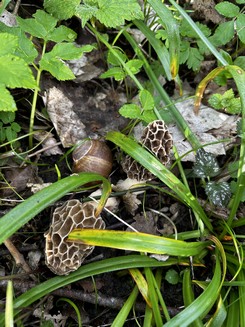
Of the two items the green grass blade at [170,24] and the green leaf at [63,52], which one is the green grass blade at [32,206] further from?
the green grass blade at [170,24]

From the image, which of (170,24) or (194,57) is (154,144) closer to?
(170,24)

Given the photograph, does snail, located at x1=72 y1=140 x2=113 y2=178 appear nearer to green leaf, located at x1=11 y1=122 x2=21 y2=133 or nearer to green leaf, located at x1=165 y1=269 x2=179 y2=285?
green leaf, located at x1=11 y1=122 x2=21 y2=133

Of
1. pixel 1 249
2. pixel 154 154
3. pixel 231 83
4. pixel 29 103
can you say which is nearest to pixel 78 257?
pixel 1 249

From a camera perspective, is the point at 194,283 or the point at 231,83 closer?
the point at 194,283

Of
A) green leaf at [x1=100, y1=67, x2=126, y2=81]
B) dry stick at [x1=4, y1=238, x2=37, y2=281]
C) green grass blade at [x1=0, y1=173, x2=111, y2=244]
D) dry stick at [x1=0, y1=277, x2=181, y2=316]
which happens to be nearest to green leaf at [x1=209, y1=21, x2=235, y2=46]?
green leaf at [x1=100, y1=67, x2=126, y2=81]

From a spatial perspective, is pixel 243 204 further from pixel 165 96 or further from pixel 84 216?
pixel 84 216

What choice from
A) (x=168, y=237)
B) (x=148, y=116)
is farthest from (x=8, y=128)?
(x=168, y=237)
